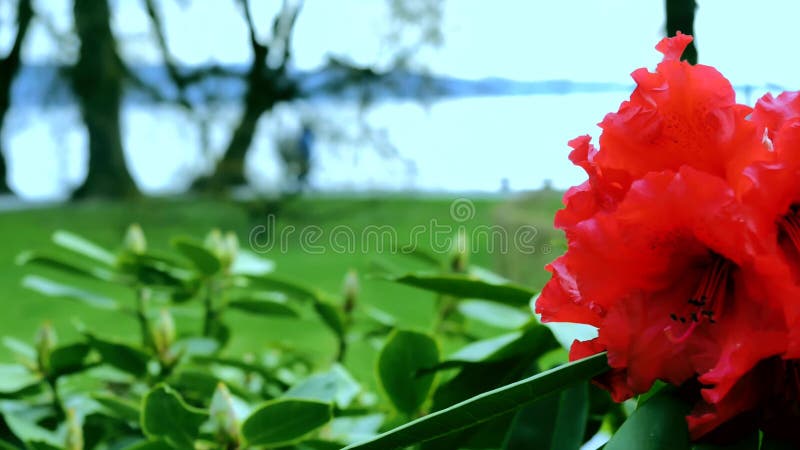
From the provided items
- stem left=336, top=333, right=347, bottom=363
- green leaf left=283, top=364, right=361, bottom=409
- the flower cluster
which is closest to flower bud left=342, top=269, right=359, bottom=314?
stem left=336, top=333, right=347, bottom=363

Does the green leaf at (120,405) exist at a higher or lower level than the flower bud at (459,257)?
lower

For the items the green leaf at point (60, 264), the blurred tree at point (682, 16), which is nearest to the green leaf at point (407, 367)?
the blurred tree at point (682, 16)

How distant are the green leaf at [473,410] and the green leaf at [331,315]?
47cm

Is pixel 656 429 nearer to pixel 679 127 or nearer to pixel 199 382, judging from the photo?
pixel 679 127

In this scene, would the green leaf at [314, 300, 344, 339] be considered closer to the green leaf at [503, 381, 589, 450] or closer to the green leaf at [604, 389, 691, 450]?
the green leaf at [503, 381, 589, 450]

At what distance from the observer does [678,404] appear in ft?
1.00

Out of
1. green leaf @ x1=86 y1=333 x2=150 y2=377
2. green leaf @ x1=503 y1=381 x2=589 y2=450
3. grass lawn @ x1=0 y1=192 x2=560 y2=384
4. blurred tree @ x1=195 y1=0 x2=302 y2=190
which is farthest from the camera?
blurred tree @ x1=195 y1=0 x2=302 y2=190

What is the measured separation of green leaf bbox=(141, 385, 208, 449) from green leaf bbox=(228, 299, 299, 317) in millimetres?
309

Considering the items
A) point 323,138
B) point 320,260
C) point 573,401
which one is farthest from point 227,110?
point 573,401

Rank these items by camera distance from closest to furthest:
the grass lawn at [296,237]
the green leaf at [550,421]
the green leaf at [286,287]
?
the green leaf at [550,421] → the green leaf at [286,287] → the grass lawn at [296,237]

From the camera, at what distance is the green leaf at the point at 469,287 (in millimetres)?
495

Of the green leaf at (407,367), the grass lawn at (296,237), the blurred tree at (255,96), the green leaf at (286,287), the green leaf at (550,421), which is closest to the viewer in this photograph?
the green leaf at (550,421)

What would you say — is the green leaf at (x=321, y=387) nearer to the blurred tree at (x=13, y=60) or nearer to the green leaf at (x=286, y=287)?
the green leaf at (x=286, y=287)

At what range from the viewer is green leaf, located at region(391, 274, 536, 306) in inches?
19.5
